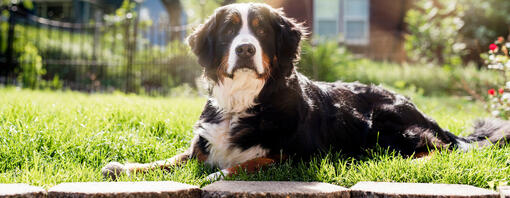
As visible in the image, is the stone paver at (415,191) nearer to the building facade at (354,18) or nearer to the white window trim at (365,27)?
the building facade at (354,18)

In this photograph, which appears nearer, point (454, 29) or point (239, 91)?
point (239, 91)

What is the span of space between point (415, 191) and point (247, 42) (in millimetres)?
1398

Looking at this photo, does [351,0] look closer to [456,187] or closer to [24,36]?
[24,36]

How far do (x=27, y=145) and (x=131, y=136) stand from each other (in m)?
0.76

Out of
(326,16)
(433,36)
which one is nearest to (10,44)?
(433,36)

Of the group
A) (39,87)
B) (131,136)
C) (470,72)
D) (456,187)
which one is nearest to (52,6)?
(39,87)

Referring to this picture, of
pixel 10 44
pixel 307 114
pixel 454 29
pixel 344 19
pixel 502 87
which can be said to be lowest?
pixel 307 114

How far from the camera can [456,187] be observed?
255cm

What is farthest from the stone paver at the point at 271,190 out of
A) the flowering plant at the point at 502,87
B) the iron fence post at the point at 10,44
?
the iron fence post at the point at 10,44

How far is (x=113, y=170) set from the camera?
3078mm

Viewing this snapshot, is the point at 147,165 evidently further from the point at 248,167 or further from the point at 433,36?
the point at 433,36

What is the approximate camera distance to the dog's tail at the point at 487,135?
386 centimetres

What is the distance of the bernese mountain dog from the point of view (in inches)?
127

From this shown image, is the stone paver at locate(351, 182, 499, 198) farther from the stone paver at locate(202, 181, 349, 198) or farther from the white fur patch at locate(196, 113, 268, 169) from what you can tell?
the white fur patch at locate(196, 113, 268, 169)
